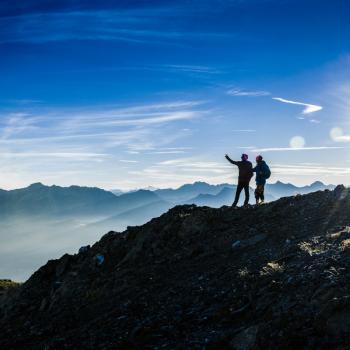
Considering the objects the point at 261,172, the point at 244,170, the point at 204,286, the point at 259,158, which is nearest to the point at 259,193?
the point at 261,172

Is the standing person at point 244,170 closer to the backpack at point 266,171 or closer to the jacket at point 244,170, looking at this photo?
the jacket at point 244,170

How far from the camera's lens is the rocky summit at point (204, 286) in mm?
10742

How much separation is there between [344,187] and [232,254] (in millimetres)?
9455

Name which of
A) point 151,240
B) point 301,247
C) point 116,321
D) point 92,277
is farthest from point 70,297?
point 301,247

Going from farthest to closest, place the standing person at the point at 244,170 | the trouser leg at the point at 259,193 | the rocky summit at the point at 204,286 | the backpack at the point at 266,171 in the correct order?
1. the trouser leg at the point at 259,193
2. the standing person at the point at 244,170
3. the backpack at the point at 266,171
4. the rocky summit at the point at 204,286

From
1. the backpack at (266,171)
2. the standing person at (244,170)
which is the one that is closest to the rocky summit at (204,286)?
the standing person at (244,170)

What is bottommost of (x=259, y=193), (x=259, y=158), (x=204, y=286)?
(x=204, y=286)

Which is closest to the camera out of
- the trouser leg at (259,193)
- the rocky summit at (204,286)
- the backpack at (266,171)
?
the rocky summit at (204,286)

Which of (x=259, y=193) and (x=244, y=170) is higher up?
(x=244, y=170)

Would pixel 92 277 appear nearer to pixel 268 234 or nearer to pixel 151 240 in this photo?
pixel 151 240

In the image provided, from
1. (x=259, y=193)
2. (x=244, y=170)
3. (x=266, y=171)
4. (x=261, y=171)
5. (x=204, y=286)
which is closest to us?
(x=204, y=286)

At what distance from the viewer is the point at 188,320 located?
43.0 feet

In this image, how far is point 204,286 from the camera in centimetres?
1546

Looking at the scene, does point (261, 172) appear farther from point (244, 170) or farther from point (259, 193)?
point (259, 193)
